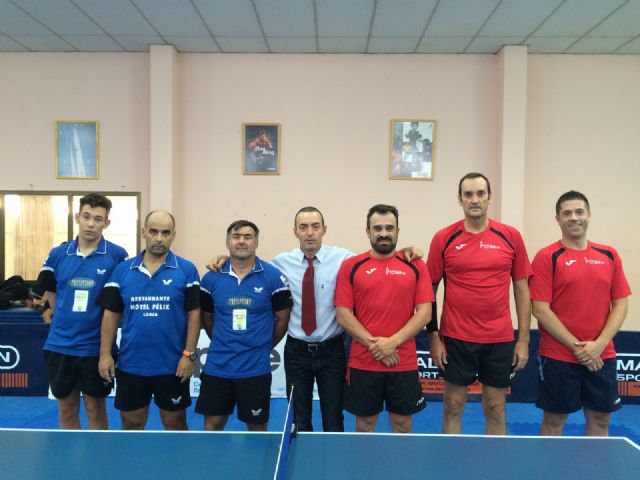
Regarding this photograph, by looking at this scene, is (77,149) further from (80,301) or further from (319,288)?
(319,288)

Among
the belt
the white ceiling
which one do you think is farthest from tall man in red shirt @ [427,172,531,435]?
the white ceiling

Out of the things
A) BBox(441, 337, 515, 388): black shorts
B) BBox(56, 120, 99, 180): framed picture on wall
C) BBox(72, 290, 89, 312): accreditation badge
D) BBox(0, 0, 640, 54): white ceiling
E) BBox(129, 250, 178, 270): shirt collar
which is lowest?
BBox(441, 337, 515, 388): black shorts

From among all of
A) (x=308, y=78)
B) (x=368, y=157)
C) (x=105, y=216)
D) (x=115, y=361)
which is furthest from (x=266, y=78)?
(x=115, y=361)

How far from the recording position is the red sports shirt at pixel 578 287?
10.0 feet

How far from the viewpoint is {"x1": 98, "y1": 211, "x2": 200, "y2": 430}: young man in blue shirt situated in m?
2.95

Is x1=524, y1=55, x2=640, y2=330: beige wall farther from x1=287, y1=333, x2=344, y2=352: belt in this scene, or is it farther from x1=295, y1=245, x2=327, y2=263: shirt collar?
x1=287, y1=333, x2=344, y2=352: belt

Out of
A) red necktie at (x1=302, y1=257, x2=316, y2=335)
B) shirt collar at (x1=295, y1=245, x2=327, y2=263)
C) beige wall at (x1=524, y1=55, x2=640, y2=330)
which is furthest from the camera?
beige wall at (x1=524, y1=55, x2=640, y2=330)

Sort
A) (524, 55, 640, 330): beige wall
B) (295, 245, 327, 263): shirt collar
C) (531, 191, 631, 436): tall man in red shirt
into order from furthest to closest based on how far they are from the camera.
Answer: (524, 55, 640, 330): beige wall → (295, 245, 327, 263): shirt collar → (531, 191, 631, 436): tall man in red shirt

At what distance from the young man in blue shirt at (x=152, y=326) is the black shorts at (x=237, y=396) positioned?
0.16 metres

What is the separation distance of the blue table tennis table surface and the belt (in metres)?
1.20

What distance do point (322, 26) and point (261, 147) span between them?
1.85 metres

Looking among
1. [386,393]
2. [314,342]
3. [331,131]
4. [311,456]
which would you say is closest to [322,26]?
[331,131]

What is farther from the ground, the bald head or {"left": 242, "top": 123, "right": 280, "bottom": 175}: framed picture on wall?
{"left": 242, "top": 123, "right": 280, "bottom": 175}: framed picture on wall

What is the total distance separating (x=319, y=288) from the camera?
10.8 feet
